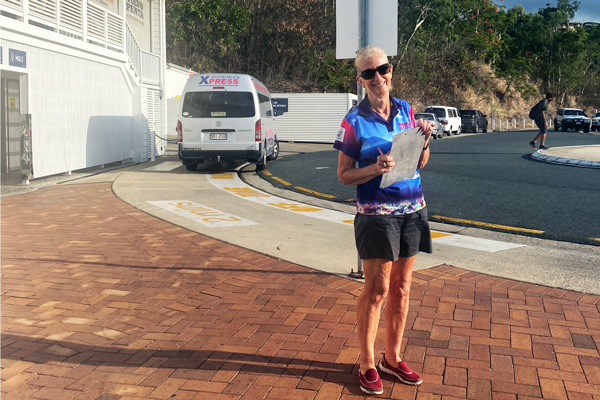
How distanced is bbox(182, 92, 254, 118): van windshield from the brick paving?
8333 millimetres

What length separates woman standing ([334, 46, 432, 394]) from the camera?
3.49 metres

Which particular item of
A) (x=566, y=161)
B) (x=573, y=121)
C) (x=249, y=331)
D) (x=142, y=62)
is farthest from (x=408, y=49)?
(x=249, y=331)

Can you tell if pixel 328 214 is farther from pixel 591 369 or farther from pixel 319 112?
pixel 319 112

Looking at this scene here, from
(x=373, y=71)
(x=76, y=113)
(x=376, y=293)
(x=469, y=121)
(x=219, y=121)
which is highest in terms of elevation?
(x=469, y=121)

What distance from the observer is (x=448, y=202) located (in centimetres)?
1037

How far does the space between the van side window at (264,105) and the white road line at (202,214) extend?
5661 mm

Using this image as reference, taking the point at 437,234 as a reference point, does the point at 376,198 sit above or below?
above

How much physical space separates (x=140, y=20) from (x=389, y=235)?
2043cm

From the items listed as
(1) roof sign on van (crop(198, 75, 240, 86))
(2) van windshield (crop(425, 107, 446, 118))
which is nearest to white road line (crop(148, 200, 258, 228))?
(1) roof sign on van (crop(198, 75, 240, 86))

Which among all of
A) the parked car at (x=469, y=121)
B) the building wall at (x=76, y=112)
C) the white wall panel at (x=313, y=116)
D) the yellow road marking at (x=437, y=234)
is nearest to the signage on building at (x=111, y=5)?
the building wall at (x=76, y=112)

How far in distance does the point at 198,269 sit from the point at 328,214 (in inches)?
145

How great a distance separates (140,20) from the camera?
21906 millimetres

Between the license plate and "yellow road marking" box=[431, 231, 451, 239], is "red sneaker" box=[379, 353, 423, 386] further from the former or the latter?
the license plate

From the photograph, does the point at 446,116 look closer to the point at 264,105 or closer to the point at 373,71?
the point at 264,105
